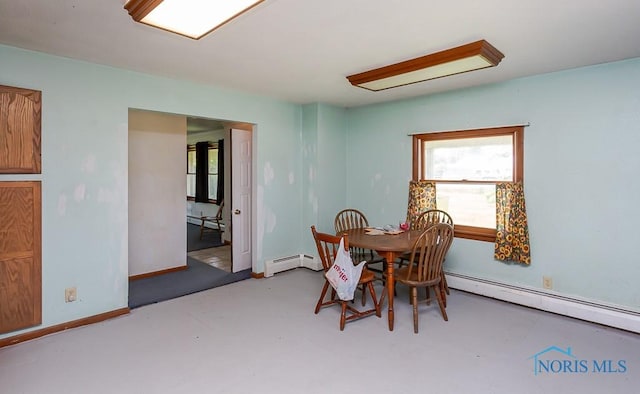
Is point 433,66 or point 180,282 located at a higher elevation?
point 433,66

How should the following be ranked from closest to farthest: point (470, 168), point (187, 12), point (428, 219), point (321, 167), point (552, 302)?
point (187, 12) → point (552, 302) → point (470, 168) → point (428, 219) → point (321, 167)

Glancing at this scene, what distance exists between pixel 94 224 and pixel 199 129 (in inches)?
188

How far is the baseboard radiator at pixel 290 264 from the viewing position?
4590 millimetres

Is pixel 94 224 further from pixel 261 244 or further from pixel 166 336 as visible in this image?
pixel 261 244

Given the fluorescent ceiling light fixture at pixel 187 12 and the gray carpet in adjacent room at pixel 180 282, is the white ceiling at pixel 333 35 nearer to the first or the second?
the fluorescent ceiling light fixture at pixel 187 12

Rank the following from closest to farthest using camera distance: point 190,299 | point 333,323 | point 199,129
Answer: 1. point 333,323
2. point 190,299
3. point 199,129

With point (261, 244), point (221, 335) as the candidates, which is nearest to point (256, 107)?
point (261, 244)

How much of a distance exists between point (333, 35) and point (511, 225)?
2.62 m

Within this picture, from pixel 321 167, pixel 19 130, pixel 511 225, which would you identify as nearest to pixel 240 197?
pixel 321 167

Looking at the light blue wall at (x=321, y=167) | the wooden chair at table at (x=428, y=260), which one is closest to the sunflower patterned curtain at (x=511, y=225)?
the wooden chair at table at (x=428, y=260)

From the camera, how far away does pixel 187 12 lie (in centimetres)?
199

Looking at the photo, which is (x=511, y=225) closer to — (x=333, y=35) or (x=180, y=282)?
(x=333, y=35)

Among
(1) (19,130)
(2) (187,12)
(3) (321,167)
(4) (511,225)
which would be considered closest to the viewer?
(2) (187,12)

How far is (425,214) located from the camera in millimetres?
4242
